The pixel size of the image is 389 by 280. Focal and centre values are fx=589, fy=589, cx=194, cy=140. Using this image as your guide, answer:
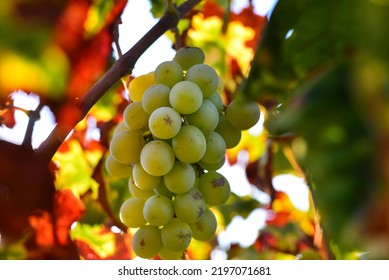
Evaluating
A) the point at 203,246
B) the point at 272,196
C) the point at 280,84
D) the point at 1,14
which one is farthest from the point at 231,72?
the point at 1,14

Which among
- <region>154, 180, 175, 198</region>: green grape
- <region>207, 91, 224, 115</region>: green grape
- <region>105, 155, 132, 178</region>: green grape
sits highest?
<region>207, 91, 224, 115</region>: green grape

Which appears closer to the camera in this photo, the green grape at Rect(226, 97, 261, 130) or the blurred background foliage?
the blurred background foliage

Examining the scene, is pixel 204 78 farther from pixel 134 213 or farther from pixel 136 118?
pixel 134 213

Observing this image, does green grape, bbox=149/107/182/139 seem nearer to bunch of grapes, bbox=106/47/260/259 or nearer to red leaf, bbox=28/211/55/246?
bunch of grapes, bbox=106/47/260/259

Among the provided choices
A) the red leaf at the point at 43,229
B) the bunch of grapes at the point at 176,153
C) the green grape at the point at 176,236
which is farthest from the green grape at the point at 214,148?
the red leaf at the point at 43,229

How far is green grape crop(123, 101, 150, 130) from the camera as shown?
2.82 feet

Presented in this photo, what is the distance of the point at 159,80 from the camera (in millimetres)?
871

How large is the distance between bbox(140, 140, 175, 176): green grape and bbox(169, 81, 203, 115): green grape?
6cm

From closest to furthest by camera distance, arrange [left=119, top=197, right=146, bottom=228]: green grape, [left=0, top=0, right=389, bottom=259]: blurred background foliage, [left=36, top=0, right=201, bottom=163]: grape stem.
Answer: [left=0, top=0, right=389, bottom=259]: blurred background foliage
[left=36, top=0, right=201, bottom=163]: grape stem
[left=119, top=197, right=146, bottom=228]: green grape

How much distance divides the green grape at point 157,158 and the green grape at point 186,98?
2.2 inches

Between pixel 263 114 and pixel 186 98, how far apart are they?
40 centimetres

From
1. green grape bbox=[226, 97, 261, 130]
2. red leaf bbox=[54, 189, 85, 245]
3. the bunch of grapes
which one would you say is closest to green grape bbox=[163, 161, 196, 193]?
the bunch of grapes

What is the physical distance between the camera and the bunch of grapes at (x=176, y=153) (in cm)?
81
